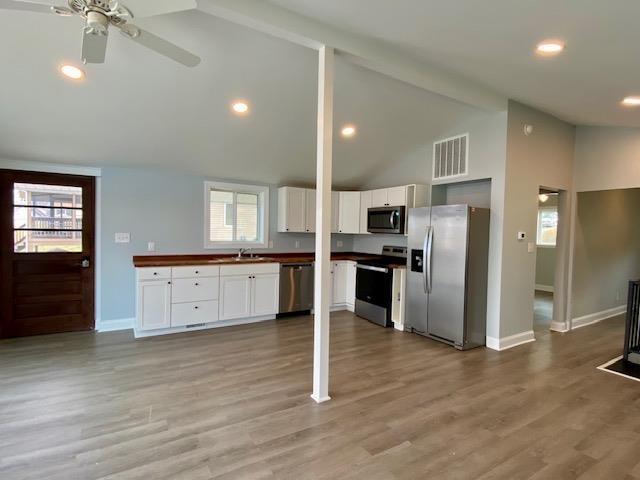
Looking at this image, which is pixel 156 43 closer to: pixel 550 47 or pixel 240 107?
pixel 240 107

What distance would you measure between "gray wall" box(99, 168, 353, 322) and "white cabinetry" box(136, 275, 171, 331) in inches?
22.8

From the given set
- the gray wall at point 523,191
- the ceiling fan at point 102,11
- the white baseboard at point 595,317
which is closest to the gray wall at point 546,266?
the white baseboard at point 595,317

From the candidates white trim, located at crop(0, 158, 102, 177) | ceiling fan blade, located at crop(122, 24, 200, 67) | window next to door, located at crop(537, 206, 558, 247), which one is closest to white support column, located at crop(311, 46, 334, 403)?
ceiling fan blade, located at crop(122, 24, 200, 67)

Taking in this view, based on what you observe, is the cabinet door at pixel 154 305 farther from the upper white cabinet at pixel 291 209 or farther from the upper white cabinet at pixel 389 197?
the upper white cabinet at pixel 389 197

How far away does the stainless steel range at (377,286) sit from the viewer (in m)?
4.93

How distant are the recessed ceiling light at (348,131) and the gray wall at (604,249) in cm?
333

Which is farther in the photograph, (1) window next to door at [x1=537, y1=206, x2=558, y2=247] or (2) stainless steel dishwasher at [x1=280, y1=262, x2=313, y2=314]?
(1) window next to door at [x1=537, y1=206, x2=558, y2=247]

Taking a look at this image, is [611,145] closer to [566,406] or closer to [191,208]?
[566,406]

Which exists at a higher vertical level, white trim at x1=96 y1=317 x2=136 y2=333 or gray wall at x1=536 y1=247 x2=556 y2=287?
gray wall at x1=536 y1=247 x2=556 y2=287

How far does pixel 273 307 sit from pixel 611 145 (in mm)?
5091

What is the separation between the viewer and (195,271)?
14.9 ft

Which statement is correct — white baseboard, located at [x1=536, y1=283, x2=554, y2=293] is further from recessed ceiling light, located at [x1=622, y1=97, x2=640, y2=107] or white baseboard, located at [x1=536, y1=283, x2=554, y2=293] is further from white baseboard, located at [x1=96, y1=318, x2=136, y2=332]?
white baseboard, located at [x1=96, y1=318, x2=136, y2=332]

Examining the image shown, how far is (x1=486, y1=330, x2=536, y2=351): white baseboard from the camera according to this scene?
13.4ft

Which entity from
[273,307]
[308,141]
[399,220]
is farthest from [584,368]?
[308,141]
